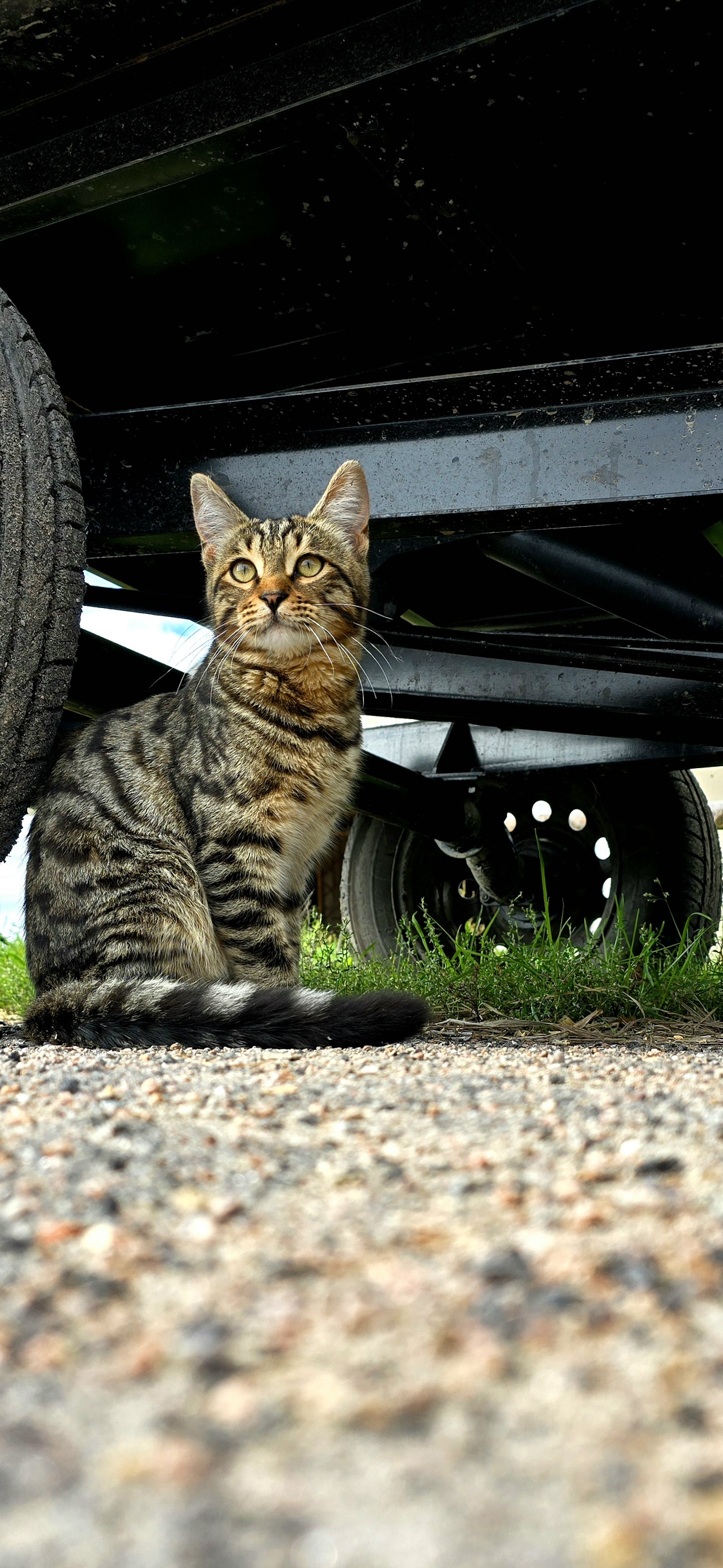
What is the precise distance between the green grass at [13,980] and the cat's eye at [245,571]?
144 centimetres

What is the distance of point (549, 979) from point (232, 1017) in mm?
1196

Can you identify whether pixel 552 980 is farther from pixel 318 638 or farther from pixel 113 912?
pixel 113 912

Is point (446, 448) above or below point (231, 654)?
above

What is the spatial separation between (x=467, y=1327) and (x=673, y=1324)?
121 mm

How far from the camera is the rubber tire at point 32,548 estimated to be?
84.2 inches

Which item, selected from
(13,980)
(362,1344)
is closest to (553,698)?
(13,980)

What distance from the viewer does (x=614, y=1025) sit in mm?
2855

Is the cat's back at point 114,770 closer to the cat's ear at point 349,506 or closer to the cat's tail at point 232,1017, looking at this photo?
the cat's tail at point 232,1017

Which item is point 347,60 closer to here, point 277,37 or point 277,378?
point 277,37

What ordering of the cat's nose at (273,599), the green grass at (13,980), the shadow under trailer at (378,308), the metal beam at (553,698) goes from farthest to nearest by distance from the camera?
the green grass at (13,980) < the metal beam at (553,698) < the cat's nose at (273,599) < the shadow under trailer at (378,308)

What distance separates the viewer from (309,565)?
2.91 metres

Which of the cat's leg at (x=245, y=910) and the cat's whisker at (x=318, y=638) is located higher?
the cat's whisker at (x=318, y=638)

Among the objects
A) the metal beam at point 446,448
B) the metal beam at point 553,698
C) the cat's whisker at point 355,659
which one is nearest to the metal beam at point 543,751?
the metal beam at point 553,698

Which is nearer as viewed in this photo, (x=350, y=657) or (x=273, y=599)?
(x=273, y=599)
